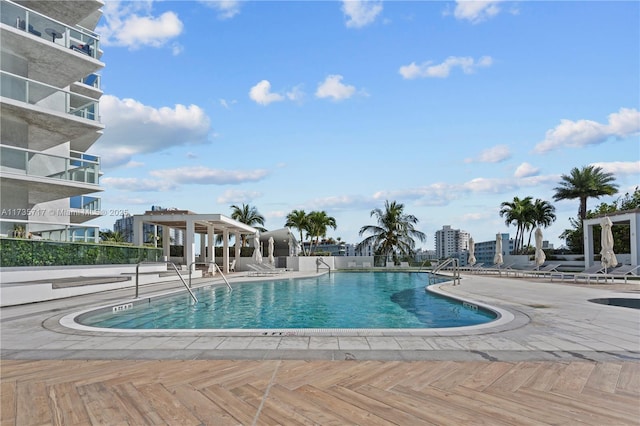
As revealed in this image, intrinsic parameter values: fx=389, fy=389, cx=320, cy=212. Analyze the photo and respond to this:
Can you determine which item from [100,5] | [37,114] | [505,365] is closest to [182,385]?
[505,365]

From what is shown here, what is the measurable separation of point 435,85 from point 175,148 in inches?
435

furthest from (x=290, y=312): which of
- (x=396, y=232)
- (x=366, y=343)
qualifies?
(x=396, y=232)

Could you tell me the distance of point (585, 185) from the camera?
31891mm

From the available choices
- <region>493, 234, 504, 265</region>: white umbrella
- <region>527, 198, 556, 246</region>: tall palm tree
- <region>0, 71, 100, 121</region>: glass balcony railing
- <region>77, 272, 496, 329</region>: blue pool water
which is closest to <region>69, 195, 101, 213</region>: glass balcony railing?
<region>0, 71, 100, 121</region>: glass balcony railing

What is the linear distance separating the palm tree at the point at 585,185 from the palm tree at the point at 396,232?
1232cm

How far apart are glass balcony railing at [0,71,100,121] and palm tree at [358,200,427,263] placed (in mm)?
24403

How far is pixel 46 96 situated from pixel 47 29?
8.91 ft

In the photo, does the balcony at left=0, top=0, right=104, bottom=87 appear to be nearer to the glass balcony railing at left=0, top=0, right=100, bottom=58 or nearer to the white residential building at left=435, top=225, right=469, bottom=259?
the glass balcony railing at left=0, top=0, right=100, bottom=58

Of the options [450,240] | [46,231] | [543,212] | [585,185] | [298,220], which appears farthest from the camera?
[450,240]

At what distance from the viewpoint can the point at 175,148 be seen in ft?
55.7

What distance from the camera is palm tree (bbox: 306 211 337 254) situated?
139ft

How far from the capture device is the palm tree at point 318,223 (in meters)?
42.5

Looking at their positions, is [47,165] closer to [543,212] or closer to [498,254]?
[498,254]

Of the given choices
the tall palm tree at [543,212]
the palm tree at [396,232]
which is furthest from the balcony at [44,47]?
the tall palm tree at [543,212]
